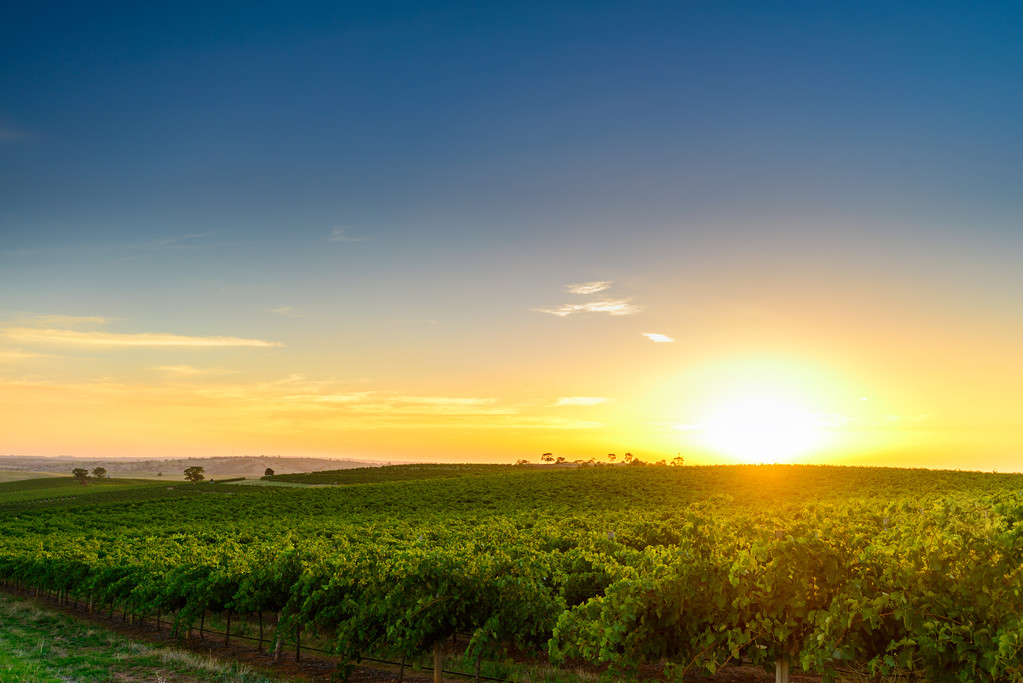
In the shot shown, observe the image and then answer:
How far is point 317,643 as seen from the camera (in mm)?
24953

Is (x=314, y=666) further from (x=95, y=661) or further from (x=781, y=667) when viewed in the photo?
(x=781, y=667)

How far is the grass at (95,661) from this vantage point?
19.4 meters

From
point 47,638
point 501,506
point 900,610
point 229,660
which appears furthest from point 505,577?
point 501,506

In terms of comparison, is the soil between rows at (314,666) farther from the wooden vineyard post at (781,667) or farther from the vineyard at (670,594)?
the wooden vineyard post at (781,667)

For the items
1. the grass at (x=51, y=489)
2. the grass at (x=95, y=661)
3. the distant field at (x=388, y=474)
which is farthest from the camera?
the distant field at (x=388, y=474)

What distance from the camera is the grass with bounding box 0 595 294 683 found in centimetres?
1938

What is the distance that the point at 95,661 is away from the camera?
21812 mm

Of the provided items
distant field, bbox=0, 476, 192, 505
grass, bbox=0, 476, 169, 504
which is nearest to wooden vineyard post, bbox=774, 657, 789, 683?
distant field, bbox=0, 476, 192, 505

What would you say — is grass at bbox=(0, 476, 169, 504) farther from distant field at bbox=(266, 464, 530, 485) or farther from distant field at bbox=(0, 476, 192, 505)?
distant field at bbox=(266, 464, 530, 485)

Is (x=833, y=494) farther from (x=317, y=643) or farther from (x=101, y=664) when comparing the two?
(x=101, y=664)

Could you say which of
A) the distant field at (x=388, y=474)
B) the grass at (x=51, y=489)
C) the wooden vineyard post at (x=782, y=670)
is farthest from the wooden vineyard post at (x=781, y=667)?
the grass at (x=51, y=489)

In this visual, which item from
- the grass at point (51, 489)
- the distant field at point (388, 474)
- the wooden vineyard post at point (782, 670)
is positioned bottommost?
the grass at point (51, 489)

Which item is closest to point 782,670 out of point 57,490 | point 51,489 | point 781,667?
point 781,667

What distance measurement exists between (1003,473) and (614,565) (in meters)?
87.7
